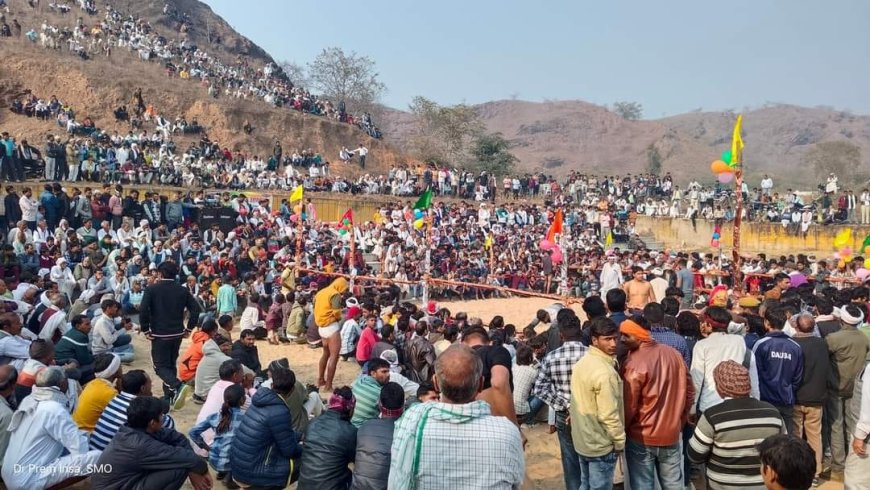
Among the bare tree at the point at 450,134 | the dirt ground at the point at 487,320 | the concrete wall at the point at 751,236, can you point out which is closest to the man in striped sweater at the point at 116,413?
the dirt ground at the point at 487,320

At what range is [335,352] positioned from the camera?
29.5ft

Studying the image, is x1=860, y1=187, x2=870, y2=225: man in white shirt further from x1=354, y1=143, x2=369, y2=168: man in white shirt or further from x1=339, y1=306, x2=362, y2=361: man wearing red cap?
x1=339, y1=306, x2=362, y2=361: man wearing red cap

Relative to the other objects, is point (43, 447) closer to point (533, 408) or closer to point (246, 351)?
point (246, 351)

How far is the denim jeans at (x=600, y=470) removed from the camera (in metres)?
4.33

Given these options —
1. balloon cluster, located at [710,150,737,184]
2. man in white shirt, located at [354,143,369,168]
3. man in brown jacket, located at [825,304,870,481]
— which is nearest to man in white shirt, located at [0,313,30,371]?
man in brown jacket, located at [825,304,870,481]

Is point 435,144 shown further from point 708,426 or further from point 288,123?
point 708,426

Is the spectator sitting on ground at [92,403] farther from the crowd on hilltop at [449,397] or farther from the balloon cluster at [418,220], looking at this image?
the balloon cluster at [418,220]

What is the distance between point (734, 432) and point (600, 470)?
3.13ft

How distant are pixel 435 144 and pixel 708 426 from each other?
51.6 metres

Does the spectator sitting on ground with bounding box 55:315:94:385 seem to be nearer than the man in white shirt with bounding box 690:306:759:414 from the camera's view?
No

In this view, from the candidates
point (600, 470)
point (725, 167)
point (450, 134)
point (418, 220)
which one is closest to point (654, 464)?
point (600, 470)

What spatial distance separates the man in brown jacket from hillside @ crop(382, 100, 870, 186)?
74078 millimetres

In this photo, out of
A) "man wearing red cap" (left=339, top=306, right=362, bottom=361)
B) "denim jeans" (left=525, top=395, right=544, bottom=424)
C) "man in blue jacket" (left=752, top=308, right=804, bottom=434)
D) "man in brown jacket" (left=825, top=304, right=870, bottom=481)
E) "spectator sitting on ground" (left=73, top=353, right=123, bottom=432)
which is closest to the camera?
"spectator sitting on ground" (left=73, top=353, right=123, bottom=432)

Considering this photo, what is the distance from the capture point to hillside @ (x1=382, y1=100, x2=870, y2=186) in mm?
88250
